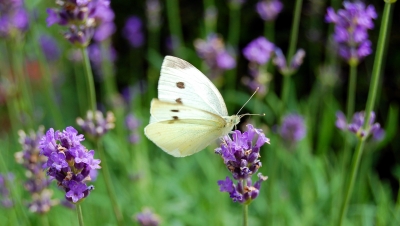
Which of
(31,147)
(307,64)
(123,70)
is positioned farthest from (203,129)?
(123,70)

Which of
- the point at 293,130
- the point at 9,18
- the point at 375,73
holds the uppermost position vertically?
the point at 9,18

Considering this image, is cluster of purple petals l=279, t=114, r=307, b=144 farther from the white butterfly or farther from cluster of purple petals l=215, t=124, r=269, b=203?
cluster of purple petals l=215, t=124, r=269, b=203

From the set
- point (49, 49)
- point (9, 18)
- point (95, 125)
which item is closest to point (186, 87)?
point (95, 125)

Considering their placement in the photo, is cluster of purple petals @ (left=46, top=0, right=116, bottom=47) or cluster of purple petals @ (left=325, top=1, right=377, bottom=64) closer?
cluster of purple petals @ (left=46, top=0, right=116, bottom=47)

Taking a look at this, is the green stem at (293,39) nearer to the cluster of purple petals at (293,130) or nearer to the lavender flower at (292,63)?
the lavender flower at (292,63)

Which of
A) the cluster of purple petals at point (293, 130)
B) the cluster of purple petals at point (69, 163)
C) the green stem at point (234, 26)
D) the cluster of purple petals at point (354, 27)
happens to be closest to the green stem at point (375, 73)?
the cluster of purple petals at point (354, 27)

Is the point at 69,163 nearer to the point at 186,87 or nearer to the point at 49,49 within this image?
the point at 186,87

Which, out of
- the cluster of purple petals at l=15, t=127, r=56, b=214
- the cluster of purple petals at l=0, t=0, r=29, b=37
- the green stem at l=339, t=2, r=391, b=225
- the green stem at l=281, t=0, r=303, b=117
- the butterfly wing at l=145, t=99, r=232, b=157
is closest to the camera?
the green stem at l=339, t=2, r=391, b=225

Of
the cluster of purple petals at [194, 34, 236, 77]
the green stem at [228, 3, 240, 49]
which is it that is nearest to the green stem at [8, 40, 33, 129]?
the cluster of purple petals at [194, 34, 236, 77]
